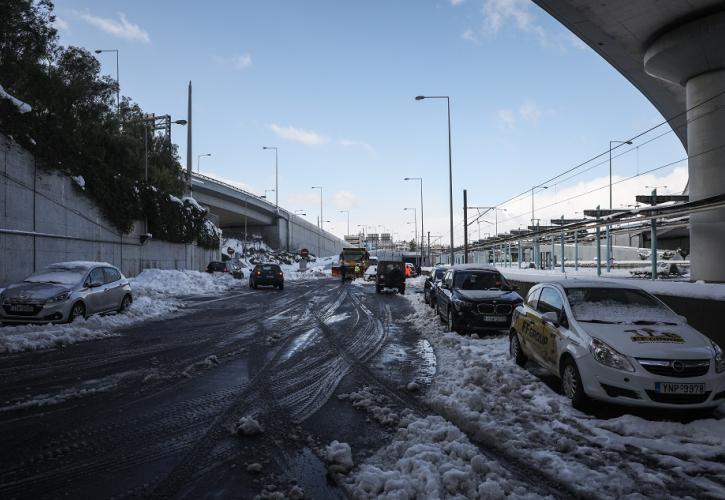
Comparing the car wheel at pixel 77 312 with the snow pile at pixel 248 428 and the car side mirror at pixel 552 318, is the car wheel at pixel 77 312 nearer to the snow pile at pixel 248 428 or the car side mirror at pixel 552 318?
the snow pile at pixel 248 428

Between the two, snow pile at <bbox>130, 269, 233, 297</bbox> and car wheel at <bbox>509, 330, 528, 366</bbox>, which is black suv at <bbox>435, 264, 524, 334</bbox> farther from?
snow pile at <bbox>130, 269, 233, 297</bbox>

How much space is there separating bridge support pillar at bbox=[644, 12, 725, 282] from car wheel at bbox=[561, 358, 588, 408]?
454 inches

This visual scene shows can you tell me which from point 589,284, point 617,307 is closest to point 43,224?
point 589,284

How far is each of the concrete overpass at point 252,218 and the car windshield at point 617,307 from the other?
154 feet

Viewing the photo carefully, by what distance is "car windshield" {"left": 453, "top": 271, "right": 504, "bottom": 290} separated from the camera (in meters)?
12.2

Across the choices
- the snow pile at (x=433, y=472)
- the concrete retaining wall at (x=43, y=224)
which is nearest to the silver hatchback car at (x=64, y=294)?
the concrete retaining wall at (x=43, y=224)

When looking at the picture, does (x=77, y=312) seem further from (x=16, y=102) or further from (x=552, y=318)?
(x=552, y=318)

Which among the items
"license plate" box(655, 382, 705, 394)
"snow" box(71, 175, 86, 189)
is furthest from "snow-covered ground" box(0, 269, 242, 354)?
"license plate" box(655, 382, 705, 394)

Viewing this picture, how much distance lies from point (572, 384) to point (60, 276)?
40.8 ft

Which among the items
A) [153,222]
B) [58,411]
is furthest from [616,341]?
[153,222]

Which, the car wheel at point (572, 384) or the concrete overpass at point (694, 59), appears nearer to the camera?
the car wheel at point (572, 384)

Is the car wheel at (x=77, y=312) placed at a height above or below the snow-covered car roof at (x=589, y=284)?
below

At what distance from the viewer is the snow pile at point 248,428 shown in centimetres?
465

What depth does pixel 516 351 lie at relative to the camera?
7926 mm
